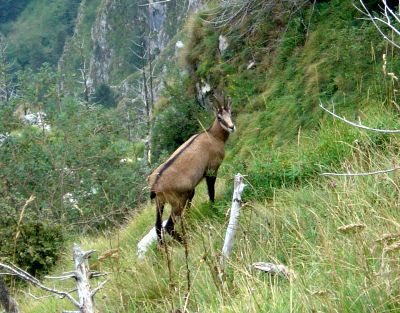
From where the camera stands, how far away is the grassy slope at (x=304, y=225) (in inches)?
126

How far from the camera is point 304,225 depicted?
470 cm

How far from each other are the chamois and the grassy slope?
→ 23cm

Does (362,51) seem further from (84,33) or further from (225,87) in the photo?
(84,33)

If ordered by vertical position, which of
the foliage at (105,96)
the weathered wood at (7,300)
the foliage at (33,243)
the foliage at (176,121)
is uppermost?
the weathered wood at (7,300)

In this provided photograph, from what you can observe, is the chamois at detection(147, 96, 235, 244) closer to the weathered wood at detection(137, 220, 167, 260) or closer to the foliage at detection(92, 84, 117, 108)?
the weathered wood at detection(137, 220, 167, 260)

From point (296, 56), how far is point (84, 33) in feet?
447

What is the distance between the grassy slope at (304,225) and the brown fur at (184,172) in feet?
0.81

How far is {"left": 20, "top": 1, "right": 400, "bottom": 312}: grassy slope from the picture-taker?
320 centimetres

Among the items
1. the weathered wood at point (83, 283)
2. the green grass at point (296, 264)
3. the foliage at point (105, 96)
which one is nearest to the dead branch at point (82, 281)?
the weathered wood at point (83, 283)

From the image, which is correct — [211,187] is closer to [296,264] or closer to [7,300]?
[7,300]

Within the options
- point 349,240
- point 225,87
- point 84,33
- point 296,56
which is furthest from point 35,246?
point 84,33

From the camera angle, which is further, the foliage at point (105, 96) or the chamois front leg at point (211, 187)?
the foliage at point (105, 96)

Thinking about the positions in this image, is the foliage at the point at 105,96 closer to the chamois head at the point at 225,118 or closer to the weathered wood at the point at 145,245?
the chamois head at the point at 225,118

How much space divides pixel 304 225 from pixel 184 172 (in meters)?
2.73
